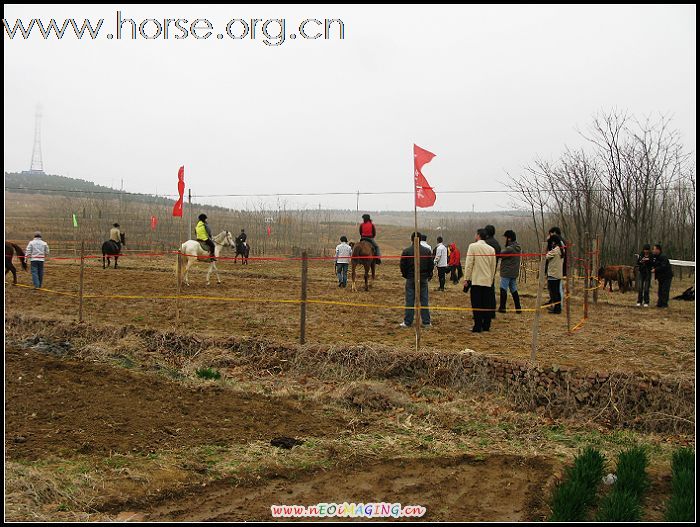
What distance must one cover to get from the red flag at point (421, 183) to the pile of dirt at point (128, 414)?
10.1 ft

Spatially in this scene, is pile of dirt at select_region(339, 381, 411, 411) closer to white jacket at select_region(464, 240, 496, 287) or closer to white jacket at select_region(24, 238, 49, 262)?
white jacket at select_region(464, 240, 496, 287)

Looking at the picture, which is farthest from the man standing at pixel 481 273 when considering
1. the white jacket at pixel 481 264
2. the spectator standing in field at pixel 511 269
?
the spectator standing in field at pixel 511 269

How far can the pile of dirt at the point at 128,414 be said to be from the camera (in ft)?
19.1

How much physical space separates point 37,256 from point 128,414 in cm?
860

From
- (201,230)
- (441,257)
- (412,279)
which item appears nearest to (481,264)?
(412,279)

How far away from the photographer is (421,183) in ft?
27.9

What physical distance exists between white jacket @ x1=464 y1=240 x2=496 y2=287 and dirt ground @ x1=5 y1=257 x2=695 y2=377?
2.99ft

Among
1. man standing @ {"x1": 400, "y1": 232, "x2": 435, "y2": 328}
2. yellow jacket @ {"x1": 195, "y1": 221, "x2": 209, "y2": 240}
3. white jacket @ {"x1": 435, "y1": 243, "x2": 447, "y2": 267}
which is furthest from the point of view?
yellow jacket @ {"x1": 195, "y1": 221, "x2": 209, "y2": 240}

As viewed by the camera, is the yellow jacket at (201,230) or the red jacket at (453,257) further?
the red jacket at (453,257)

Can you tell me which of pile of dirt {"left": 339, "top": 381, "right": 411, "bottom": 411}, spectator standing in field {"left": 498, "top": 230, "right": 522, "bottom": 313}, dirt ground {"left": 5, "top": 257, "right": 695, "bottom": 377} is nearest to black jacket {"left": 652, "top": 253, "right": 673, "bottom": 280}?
dirt ground {"left": 5, "top": 257, "right": 695, "bottom": 377}

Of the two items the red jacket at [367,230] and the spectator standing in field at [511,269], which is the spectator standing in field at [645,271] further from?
the red jacket at [367,230]

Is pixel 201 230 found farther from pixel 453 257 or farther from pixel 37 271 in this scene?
pixel 453 257

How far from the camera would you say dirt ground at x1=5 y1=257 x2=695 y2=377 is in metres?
8.84

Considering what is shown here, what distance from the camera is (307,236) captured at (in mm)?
27516
